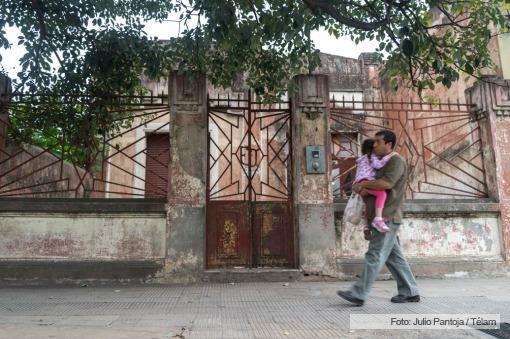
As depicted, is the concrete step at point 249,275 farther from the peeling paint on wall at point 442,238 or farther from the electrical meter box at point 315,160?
the electrical meter box at point 315,160

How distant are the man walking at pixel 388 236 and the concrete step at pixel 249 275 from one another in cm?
186

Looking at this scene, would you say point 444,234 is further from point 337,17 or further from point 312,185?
point 337,17

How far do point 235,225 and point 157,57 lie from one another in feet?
9.40

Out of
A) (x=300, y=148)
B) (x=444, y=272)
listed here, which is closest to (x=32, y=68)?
(x=300, y=148)

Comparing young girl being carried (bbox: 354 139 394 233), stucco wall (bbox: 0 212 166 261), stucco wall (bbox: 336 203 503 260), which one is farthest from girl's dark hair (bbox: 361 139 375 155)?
stucco wall (bbox: 0 212 166 261)

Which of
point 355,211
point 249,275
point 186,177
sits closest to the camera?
point 355,211

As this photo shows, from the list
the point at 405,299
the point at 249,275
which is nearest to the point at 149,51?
the point at 249,275

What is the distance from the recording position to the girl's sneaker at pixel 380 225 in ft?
14.4

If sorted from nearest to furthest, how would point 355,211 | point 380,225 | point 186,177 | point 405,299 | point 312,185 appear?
point 380,225, point 405,299, point 355,211, point 186,177, point 312,185

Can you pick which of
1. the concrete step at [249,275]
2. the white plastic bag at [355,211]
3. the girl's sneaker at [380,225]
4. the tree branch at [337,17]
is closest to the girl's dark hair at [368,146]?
the white plastic bag at [355,211]

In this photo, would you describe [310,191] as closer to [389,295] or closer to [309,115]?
[309,115]

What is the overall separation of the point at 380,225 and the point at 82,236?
4.15m

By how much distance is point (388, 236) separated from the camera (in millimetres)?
4465

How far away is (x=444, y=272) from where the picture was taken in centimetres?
666
